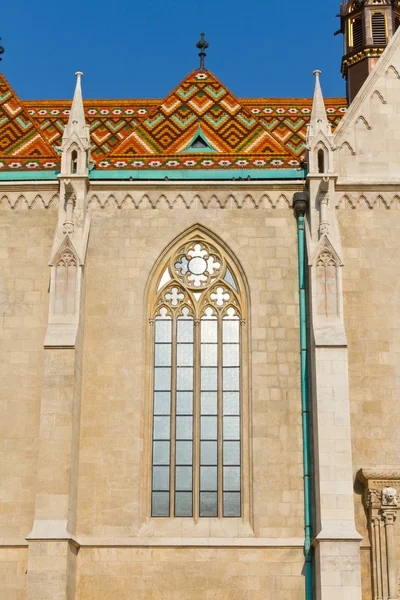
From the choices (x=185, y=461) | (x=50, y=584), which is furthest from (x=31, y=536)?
(x=185, y=461)

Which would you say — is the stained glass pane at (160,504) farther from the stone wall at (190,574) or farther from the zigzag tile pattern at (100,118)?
the zigzag tile pattern at (100,118)

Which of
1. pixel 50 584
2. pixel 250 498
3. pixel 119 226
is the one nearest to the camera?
pixel 50 584

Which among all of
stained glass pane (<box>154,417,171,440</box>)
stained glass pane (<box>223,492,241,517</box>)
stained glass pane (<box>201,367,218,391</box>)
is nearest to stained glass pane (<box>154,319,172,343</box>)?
stained glass pane (<box>201,367,218,391</box>)

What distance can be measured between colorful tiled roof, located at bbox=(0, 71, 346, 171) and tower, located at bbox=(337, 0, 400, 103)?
8.68 feet

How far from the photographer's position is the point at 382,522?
18109 mm

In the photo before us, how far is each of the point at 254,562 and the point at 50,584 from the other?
138 inches

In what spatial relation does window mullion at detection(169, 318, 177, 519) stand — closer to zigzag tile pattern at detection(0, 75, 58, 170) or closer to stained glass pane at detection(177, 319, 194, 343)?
stained glass pane at detection(177, 319, 194, 343)

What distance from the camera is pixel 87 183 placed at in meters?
20.5

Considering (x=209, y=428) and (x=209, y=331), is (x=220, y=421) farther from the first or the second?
(x=209, y=331)

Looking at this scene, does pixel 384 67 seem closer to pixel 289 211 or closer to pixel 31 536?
pixel 289 211

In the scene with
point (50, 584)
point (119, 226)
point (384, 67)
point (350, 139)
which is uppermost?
point (384, 67)

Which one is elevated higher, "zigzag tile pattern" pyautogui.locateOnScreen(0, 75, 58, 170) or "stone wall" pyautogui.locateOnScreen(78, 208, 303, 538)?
"zigzag tile pattern" pyautogui.locateOnScreen(0, 75, 58, 170)

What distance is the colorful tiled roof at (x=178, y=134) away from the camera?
2131 centimetres

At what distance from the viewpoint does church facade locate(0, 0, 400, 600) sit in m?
18.1
